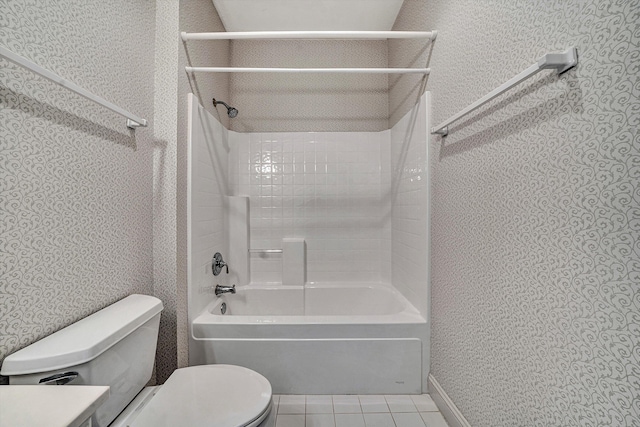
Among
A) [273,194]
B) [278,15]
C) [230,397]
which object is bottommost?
[230,397]

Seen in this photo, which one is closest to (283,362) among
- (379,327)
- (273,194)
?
(379,327)

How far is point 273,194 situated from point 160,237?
1.09 m

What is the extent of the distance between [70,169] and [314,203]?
65.6 inches

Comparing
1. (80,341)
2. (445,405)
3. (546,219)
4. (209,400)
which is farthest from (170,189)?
(445,405)

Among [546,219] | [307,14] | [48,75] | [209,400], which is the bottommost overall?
A: [209,400]

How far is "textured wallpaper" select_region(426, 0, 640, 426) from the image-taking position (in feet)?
2.01

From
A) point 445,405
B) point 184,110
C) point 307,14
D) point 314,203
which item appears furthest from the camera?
point 314,203

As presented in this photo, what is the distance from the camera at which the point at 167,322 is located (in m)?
1.45

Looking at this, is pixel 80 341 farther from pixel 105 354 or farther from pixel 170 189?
pixel 170 189

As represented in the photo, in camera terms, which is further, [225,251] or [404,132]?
[225,251]

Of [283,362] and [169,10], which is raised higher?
[169,10]

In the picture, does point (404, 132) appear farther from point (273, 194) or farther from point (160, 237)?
point (160, 237)

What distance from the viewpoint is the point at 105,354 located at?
880 millimetres

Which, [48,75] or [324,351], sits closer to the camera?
[48,75]
